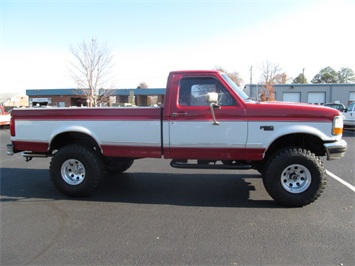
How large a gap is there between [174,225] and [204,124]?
5.67 feet

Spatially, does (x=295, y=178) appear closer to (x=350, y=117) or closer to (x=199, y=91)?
(x=199, y=91)

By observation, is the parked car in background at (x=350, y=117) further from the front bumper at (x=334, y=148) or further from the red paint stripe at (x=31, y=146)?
the red paint stripe at (x=31, y=146)

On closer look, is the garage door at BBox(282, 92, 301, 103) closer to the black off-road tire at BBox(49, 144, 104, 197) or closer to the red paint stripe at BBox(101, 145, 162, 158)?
the red paint stripe at BBox(101, 145, 162, 158)

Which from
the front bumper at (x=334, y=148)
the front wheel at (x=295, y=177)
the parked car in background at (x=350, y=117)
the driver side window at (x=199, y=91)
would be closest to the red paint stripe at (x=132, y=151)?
the driver side window at (x=199, y=91)

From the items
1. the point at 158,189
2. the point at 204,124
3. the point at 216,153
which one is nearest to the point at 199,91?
the point at 204,124

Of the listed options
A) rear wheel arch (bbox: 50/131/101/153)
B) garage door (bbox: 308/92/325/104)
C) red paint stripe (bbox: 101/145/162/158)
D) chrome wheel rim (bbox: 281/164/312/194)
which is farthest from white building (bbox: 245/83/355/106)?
red paint stripe (bbox: 101/145/162/158)

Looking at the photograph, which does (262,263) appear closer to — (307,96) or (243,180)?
(243,180)

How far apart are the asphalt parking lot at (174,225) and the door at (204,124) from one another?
3.00 ft

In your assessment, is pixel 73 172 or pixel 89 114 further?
pixel 73 172

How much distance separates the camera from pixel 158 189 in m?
5.70

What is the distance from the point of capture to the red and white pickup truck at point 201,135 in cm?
457

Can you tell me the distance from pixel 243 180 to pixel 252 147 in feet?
5.60

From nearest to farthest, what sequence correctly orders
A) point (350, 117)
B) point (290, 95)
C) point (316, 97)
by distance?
point (350, 117), point (316, 97), point (290, 95)

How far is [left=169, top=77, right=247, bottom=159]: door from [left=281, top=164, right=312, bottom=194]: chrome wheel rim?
32.6 inches
